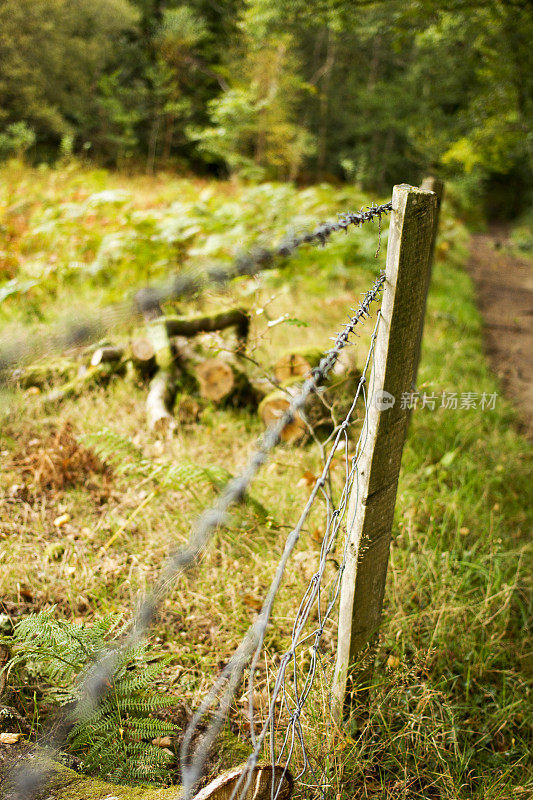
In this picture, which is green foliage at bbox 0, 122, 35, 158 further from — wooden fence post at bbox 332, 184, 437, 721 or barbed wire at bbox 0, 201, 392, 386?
wooden fence post at bbox 332, 184, 437, 721

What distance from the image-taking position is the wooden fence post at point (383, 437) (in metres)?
1.24

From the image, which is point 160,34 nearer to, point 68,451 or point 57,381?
point 57,381

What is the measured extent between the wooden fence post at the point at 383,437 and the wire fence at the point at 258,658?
0.05 metres

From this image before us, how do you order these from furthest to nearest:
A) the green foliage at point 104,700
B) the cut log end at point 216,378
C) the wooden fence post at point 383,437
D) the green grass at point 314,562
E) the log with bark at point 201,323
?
the log with bark at point 201,323
the cut log end at point 216,378
the green grass at point 314,562
the green foliage at point 104,700
the wooden fence post at point 383,437

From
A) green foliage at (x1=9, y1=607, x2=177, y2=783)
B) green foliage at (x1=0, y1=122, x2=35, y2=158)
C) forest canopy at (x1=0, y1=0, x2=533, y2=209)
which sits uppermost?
forest canopy at (x1=0, y1=0, x2=533, y2=209)

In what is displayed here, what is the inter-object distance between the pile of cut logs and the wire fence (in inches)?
41.6

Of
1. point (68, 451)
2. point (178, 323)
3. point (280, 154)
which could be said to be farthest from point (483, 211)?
point (68, 451)

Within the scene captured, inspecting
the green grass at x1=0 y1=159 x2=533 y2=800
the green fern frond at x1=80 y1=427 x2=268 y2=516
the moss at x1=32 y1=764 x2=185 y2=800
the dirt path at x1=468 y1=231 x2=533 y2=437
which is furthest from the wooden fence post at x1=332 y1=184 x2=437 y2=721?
the dirt path at x1=468 y1=231 x2=533 y2=437

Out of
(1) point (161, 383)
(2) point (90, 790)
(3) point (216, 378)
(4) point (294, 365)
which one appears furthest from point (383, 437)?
(1) point (161, 383)

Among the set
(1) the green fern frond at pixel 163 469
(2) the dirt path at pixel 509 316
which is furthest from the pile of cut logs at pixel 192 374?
(2) the dirt path at pixel 509 316

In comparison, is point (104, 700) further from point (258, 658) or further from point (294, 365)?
point (294, 365)

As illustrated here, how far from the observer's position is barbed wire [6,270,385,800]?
133 cm

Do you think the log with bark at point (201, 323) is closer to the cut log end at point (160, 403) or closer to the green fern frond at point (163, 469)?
the cut log end at point (160, 403)

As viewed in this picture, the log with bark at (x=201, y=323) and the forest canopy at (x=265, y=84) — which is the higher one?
the forest canopy at (x=265, y=84)
